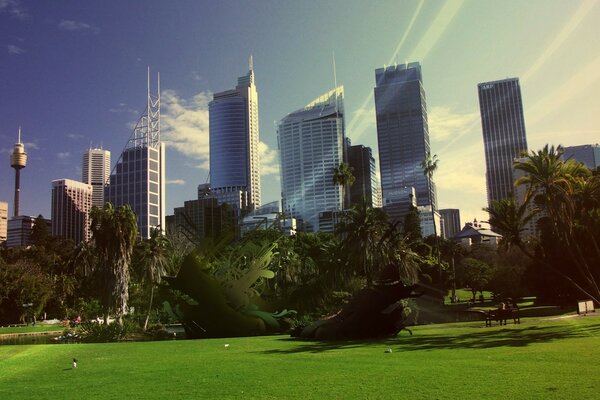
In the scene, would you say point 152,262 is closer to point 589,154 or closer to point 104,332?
point 104,332

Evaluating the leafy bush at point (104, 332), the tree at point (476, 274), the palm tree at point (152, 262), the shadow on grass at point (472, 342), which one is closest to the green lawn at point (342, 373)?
the shadow on grass at point (472, 342)

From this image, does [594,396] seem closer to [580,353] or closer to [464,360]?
[464,360]

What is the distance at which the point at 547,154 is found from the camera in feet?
105

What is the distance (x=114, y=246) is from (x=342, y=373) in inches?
1418

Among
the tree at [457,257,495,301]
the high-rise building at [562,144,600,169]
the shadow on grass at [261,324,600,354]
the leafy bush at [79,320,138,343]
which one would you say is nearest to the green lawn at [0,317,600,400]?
the shadow on grass at [261,324,600,354]

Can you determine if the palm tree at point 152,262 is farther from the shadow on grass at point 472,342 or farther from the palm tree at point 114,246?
the shadow on grass at point 472,342

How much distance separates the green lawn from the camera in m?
9.69

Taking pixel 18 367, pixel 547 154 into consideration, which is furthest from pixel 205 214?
pixel 18 367

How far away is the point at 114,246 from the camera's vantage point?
4403 cm

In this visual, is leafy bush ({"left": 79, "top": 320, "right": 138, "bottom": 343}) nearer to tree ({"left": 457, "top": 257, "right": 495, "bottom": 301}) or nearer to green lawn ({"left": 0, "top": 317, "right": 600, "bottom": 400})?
green lawn ({"left": 0, "top": 317, "right": 600, "bottom": 400})

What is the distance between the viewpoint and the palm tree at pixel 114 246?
143 feet

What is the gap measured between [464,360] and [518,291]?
2333 inches

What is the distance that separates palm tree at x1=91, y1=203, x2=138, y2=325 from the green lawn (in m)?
25.3

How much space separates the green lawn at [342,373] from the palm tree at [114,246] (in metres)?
25.3
